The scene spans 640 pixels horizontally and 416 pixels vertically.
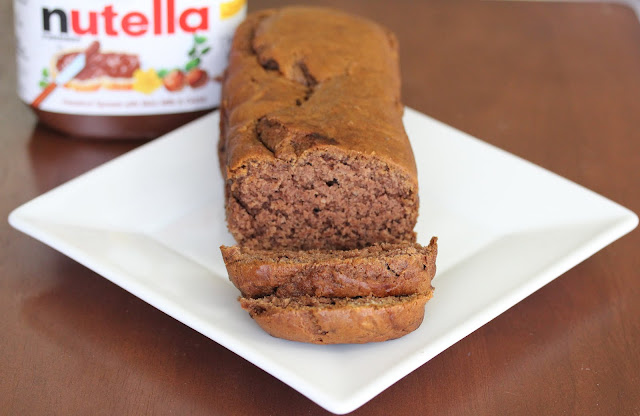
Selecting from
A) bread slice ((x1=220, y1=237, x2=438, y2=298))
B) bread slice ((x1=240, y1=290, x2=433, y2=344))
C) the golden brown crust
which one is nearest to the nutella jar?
the golden brown crust

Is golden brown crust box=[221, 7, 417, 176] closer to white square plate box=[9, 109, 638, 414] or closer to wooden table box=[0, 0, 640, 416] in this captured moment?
white square plate box=[9, 109, 638, 414]

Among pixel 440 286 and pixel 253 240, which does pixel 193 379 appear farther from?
pixel 440 286

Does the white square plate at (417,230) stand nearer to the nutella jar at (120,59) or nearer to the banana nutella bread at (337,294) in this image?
the banana nutella bread at (337,294)

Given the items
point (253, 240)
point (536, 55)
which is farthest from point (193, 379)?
point (536, 55)

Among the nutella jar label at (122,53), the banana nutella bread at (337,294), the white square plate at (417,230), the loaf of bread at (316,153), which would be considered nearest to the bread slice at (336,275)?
the banana nutella bread at (337,294)

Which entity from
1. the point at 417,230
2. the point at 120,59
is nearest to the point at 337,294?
the point at 417,230
